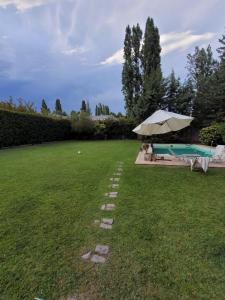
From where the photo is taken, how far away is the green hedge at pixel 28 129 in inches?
582

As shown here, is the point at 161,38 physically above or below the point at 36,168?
above

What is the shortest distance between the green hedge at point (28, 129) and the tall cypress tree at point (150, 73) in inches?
347

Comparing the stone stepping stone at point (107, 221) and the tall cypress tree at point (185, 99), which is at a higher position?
the tall cypress tree at point (185, 99)

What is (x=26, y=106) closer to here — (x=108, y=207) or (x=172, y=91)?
(x=172, y=91)

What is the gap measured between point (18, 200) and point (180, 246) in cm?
347

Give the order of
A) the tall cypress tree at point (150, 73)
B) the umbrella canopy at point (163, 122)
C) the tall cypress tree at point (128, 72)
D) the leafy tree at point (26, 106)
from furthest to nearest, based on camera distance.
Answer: the tall cypress tree at point (128, 72), the tall cypress tree at point (150, 73), the leafy tree at point (26, 106), the umbrella canopy at point (163, 122)

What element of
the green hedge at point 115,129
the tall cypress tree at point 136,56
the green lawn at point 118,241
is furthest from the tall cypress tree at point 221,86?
the green lawn at point 118,241

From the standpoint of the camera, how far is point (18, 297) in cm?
198

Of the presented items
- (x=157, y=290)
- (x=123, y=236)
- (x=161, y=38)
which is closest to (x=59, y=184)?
(x=123, y=236)

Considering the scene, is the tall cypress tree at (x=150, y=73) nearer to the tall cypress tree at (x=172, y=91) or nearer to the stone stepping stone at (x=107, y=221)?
the tall cypress tree at (x=172, y=91)

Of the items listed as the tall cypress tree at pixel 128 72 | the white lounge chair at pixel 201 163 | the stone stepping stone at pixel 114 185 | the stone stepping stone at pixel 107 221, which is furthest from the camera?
the tall cypress tree at pixel 128 72

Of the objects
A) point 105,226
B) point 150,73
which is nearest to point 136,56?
point 150,73

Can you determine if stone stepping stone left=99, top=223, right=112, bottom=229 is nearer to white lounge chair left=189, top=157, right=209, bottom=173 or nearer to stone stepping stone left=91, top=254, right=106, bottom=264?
stone stepping stone left=91, top=254, right=106, bottom=264

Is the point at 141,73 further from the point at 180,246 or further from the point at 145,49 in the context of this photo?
the point at 180,246
